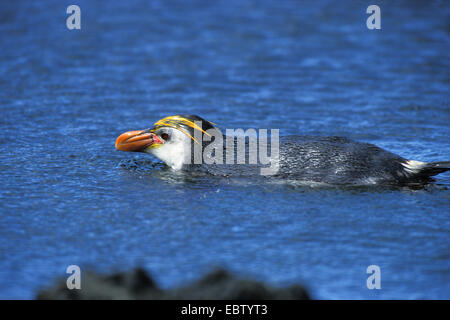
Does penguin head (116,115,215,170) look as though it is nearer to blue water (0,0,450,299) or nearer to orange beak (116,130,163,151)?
orange beak (116,130,163,151)

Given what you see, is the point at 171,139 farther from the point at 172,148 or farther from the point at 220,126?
the point at 220,126

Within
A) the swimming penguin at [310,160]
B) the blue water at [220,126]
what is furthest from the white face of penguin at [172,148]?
the blue water at [220,126]

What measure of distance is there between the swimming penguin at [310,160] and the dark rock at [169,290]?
245 cm

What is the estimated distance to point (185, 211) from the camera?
8.32 metres

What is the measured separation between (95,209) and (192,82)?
6.01 metres

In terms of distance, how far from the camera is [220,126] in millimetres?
11508

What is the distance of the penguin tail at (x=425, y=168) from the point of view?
877 centimetres

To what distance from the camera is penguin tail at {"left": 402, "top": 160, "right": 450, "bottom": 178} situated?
8.77 metres

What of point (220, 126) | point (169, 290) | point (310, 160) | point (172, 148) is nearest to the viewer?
point (169, 290)

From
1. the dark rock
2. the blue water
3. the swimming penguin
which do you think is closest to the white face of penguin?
the swimming penguin

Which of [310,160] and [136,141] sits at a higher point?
[136,141]

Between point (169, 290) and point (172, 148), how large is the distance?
3.22 metres

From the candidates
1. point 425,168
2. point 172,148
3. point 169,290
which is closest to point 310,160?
point 425,168
